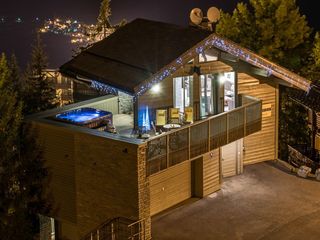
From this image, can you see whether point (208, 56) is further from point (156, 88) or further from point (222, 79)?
point (156, 88)

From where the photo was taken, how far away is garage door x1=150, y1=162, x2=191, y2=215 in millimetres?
23234

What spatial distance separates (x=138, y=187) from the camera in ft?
66.2

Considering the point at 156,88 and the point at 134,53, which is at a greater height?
the point at 134,53

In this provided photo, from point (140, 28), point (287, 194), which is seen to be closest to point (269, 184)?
point (287, 194)

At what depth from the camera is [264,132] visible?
96.1 feet

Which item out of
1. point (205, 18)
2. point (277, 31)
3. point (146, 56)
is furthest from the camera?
point (277, 31)

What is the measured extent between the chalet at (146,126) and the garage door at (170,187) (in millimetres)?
43

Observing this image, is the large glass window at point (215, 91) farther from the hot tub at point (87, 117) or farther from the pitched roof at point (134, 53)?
the hot tub at point (87, 117)

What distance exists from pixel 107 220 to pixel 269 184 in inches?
322

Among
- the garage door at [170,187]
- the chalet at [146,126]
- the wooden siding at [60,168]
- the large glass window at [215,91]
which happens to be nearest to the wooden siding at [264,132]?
the chalet at [146,126]

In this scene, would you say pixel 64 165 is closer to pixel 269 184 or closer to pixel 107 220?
pixel 107 220

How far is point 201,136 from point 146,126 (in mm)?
2111

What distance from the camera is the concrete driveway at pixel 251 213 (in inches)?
853

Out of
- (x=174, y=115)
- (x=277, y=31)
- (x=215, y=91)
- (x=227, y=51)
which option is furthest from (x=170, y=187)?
(x=277, y=31)
